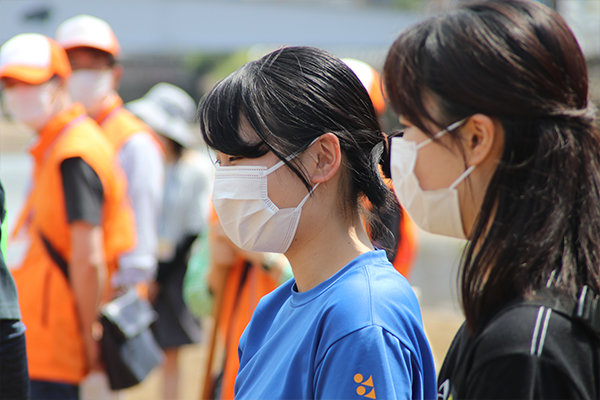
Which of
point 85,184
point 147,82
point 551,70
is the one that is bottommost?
point 147,82

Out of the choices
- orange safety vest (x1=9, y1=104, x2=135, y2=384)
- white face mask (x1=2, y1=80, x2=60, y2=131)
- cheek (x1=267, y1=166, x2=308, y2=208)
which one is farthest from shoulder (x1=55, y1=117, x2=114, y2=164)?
cheek (x1=267, y1=166, x2=308, y2=208)

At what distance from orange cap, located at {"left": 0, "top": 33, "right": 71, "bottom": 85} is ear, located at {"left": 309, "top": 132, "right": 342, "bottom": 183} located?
7.75 ft

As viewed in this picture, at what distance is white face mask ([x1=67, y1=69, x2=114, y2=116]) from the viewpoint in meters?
4.46

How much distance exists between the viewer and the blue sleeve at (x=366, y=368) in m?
1.31

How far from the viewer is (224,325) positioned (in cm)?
303

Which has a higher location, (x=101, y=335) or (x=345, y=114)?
(x=345, y=114)

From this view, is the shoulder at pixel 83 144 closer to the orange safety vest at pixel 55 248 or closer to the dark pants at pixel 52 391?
the orange safety vest at pixel 55 248

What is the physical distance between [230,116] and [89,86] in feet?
10.4

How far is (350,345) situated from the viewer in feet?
4.41

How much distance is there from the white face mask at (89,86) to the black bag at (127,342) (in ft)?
4.56

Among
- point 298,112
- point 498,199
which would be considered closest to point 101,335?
point 298,112

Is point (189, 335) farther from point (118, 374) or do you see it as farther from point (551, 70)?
point (551, 70)

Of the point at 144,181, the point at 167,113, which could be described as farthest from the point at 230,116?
the point at 167,113

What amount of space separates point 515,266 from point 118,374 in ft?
9.10
